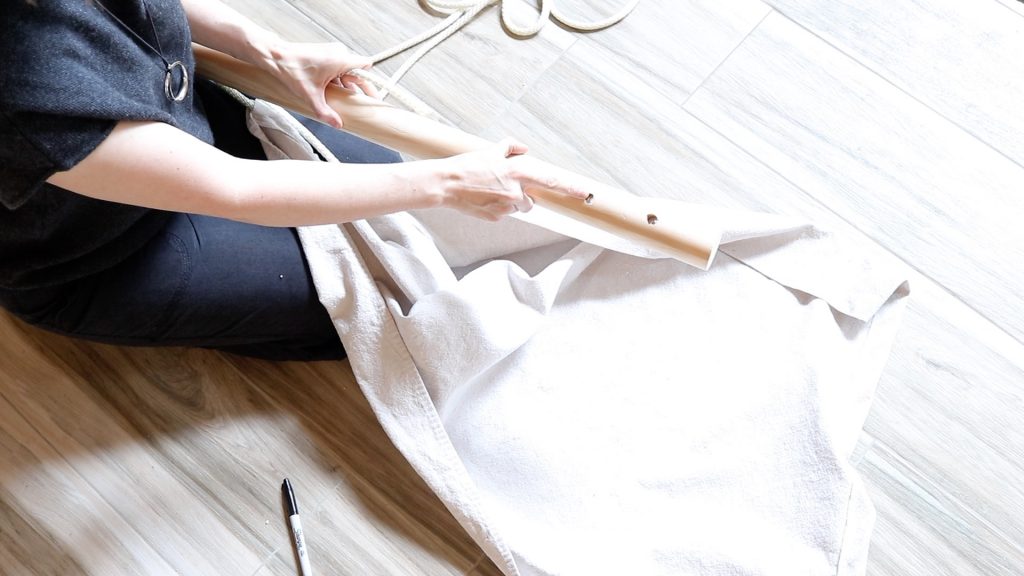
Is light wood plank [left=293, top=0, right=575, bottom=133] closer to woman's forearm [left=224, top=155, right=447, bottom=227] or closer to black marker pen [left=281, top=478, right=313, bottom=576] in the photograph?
woman's forearm [left=224, top=155, right=447, bottom=227]

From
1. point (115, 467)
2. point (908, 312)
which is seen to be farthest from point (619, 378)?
point (115, 467)

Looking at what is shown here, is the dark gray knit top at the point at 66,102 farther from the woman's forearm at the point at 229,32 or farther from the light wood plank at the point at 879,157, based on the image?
the light wood plank at the point at 879,157

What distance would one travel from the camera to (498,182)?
780 millimetres

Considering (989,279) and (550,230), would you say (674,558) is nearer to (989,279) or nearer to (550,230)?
(550,230)

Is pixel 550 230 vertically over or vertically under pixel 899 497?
over

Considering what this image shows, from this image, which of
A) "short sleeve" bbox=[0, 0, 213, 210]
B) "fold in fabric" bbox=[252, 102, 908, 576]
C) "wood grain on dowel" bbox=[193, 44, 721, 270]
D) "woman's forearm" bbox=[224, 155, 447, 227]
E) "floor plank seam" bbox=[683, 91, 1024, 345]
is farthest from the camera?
"floor plank seam" bbox=[683, 91, 1024, 345]

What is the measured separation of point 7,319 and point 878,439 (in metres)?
1.08

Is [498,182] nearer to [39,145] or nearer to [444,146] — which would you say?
[444,146]

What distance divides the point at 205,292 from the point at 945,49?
1.02 meters

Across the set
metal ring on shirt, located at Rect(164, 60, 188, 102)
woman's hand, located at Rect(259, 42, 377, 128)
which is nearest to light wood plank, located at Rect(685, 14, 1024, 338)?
woman's hand, located at Rect(259, 42, 377, 128)

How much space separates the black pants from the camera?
0.84m

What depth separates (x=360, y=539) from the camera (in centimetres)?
98

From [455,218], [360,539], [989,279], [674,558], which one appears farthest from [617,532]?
[989,279]

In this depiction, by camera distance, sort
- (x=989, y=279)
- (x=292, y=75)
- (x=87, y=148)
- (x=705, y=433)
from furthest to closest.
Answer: (x=989, y=279)
(x=705, y=433)
(x=292, y=75)
(x=87, y=148)
